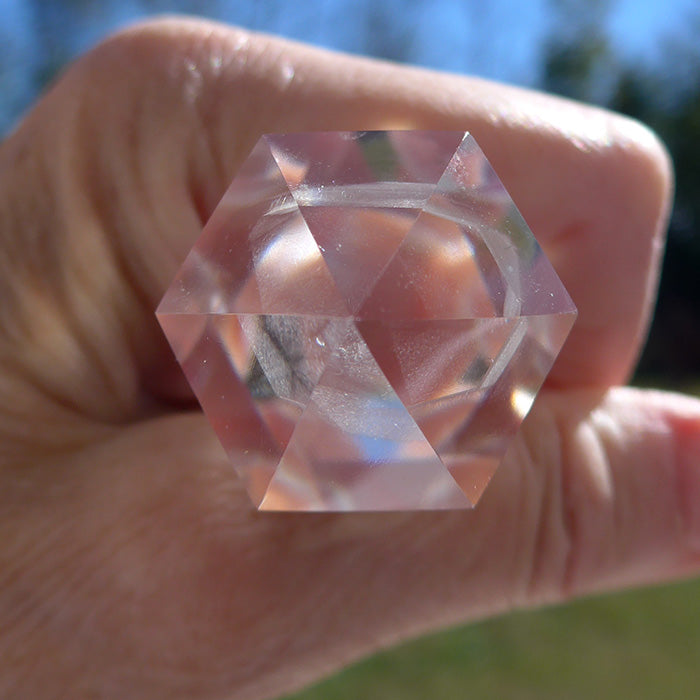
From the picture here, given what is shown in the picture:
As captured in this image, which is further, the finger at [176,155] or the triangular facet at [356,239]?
the finger at [176,155]

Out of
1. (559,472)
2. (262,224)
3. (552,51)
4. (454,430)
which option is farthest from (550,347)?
(552,51)

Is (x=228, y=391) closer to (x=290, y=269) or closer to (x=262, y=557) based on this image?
(x=290, y=269)

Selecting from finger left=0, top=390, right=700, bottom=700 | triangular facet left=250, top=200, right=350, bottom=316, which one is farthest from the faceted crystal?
finger left=0, top=390, right=700, bottom=700

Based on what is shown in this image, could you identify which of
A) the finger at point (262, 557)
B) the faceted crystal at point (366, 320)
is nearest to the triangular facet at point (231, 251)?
the faceted crystal at point (366, 320)

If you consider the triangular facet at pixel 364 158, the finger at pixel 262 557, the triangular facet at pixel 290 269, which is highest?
the triangular facet at pixel 364 158

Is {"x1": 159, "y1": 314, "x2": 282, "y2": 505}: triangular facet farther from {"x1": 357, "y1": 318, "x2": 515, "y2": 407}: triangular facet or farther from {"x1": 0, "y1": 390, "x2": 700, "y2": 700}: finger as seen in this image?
{"x1": 0, "y1": 390, "x2": 700, "y2": 700}: finger

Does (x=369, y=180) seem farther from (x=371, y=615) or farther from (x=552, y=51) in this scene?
(x=552, y=51)

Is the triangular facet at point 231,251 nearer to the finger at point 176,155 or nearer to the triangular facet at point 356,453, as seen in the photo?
the triangular facet at point 356,453

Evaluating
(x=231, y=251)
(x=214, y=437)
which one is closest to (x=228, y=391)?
(x=231, y=251)
